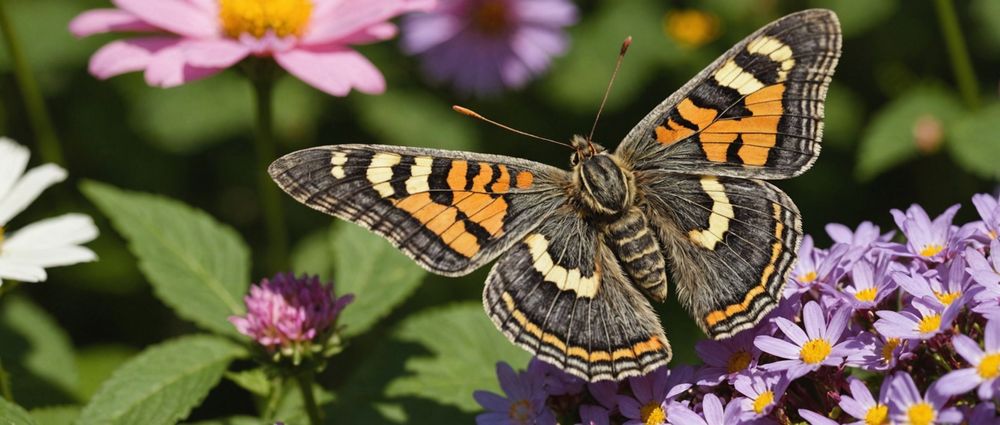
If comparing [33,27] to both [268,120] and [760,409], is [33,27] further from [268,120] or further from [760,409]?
[760,409]

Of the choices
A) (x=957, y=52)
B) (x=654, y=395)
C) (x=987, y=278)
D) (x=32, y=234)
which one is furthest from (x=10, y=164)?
(x=957, y=52)

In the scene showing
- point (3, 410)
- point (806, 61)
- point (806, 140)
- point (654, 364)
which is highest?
point (806, 61)

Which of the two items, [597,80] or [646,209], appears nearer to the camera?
[646,209]

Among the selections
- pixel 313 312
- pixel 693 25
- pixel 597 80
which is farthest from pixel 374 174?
pixel 693 25

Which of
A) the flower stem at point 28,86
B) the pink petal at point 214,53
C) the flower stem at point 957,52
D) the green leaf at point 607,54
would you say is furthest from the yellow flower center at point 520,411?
the green leaf at point 607,54

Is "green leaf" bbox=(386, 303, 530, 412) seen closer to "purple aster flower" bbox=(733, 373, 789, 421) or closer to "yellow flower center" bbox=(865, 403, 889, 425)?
"purple aster flower" bbox=(733, 373, 789, 421)

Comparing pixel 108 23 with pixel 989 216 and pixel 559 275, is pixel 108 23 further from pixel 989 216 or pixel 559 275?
pixel 989 216
